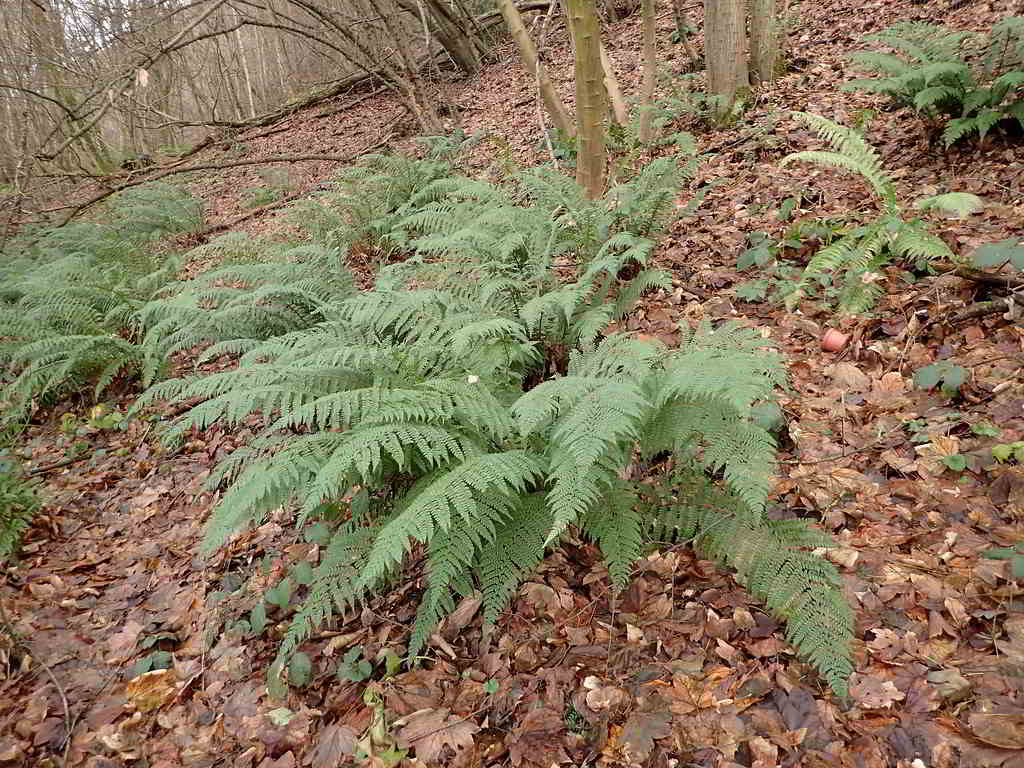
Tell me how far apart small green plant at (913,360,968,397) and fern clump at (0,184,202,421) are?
5.77 meters

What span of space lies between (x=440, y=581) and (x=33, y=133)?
1784 centimetres

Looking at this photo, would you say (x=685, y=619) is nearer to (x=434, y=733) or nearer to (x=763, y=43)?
(x=434, y=733)

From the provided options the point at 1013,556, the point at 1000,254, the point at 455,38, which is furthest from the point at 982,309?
the point at 455,38

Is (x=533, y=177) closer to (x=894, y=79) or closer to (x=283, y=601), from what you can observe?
(x=894, y=79)

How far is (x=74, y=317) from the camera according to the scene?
18.0ft

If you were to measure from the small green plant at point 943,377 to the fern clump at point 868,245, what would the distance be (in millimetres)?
589

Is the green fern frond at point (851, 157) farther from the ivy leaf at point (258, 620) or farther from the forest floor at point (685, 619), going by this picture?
the ivy leaf at point (258, 620)

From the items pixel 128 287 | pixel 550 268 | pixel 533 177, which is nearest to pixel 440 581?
pixel 550 268

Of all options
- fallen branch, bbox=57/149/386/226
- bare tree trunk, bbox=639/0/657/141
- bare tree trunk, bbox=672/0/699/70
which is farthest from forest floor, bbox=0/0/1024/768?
fallen branch, bbox=57/149/386/226

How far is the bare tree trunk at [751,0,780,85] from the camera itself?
5.38 metres

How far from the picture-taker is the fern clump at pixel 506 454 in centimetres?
188

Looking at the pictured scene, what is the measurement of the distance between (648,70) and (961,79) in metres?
2.66

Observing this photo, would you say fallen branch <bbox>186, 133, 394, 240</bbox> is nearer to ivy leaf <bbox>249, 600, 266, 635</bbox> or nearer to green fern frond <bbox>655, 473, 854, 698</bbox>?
ivy leaf <bbox>249, 600, 266, 635</bbox>

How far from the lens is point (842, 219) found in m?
3.66
